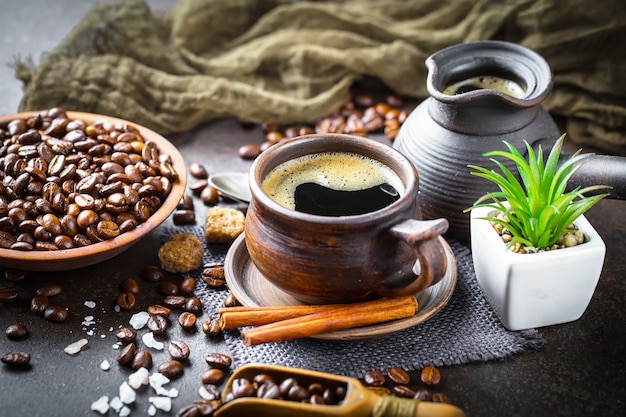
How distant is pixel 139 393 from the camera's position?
133 centimetres

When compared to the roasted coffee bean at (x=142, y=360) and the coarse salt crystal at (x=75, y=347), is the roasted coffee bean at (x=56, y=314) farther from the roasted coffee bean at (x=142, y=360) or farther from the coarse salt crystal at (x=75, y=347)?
the roasted coffee bean at (x=142, y=360)

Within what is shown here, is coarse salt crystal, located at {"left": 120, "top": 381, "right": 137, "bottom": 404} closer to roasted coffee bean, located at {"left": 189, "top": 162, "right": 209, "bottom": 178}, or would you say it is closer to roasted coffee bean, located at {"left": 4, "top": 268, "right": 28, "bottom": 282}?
roasted coffee bean, located at {"left": 4, "top": 268, "right": 28, "bottom": 282}

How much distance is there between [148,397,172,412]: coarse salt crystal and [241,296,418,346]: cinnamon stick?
0.58 feet

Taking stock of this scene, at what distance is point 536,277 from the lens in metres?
1.37

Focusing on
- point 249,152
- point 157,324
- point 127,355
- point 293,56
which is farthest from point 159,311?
point 293,56

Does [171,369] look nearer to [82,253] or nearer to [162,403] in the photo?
[162,403]

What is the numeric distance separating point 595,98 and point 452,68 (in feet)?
2.05

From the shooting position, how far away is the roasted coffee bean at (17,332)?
4.69ft

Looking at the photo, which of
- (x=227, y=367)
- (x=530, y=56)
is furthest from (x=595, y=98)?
(x=227, y=367)

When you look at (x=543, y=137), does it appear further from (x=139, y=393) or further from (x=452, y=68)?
(x=139, y=393)

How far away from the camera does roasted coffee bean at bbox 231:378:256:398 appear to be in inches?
48.9

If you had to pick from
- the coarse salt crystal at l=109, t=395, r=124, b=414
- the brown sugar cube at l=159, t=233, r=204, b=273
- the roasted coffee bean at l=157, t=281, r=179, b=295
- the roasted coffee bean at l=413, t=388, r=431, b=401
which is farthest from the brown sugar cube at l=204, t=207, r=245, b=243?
the roasted coffee bean at l=413, t=388, r=431, b=401

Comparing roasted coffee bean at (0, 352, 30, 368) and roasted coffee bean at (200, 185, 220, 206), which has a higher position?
roasted coffee bean at (200, 185, 220, 206)

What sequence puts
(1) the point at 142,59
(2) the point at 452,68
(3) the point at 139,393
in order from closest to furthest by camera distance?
(3) the point at 139,393 → (2) the point at 452,68 → (1) the point at 142,59
